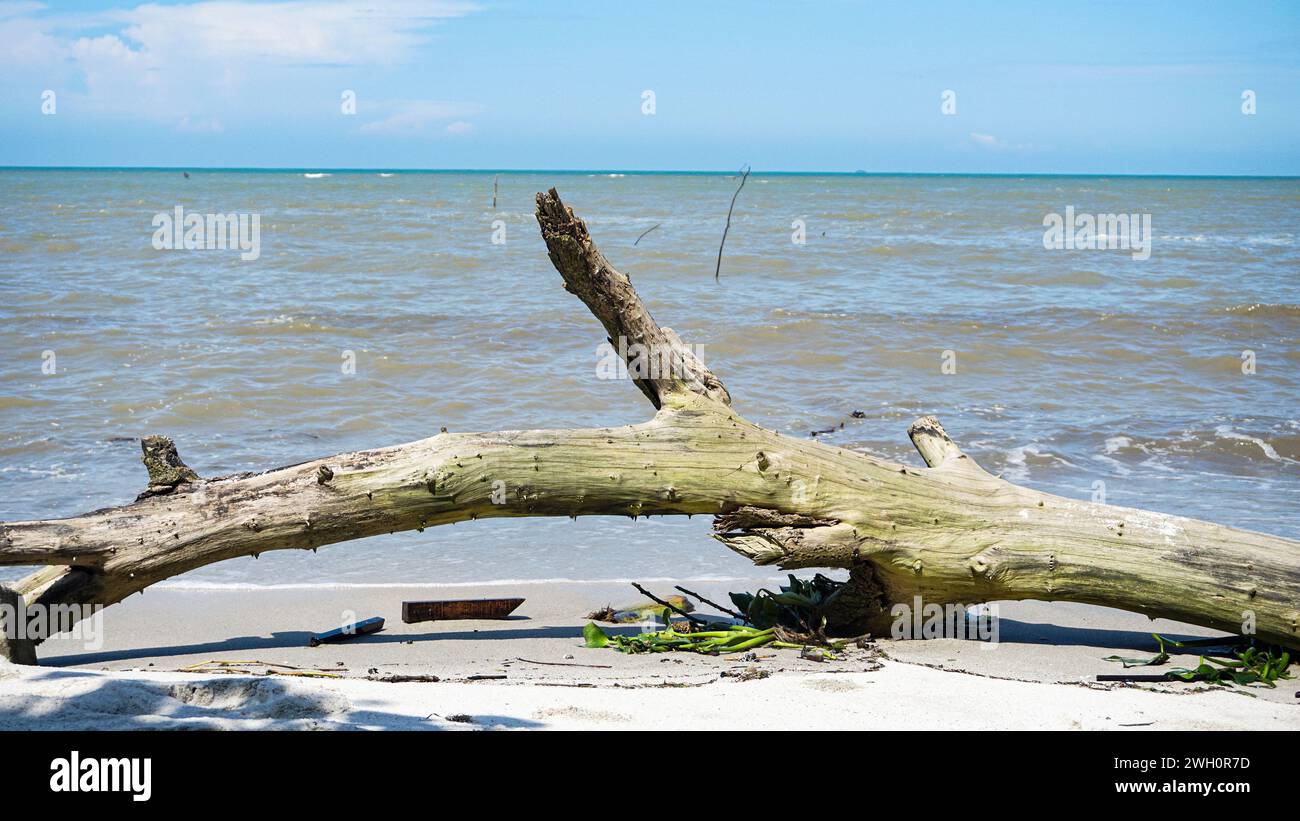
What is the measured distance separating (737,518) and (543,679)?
3.60 feet

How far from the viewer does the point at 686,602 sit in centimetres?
516

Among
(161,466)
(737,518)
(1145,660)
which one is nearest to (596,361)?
(737,518)

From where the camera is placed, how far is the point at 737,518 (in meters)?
4.61

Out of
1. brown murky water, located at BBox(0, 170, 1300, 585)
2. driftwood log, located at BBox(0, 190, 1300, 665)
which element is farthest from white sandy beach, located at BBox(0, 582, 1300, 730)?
brown murky water, located at BBox(0, 170, 1300, 585)

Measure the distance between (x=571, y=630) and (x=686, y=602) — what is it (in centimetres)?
58

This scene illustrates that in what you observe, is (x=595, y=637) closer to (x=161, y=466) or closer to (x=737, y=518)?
(x=737, y=518)

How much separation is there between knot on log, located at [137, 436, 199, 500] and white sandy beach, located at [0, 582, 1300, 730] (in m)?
0.71

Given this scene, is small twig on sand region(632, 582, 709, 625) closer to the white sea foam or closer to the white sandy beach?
the white sandy beach

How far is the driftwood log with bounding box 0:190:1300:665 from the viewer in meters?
4.39

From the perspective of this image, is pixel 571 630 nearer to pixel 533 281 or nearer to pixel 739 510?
pixel 739 510

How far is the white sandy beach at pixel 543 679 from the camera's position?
3230 millimetres

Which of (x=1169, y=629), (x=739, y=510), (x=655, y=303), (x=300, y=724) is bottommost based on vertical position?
(x=1169, y=629)
